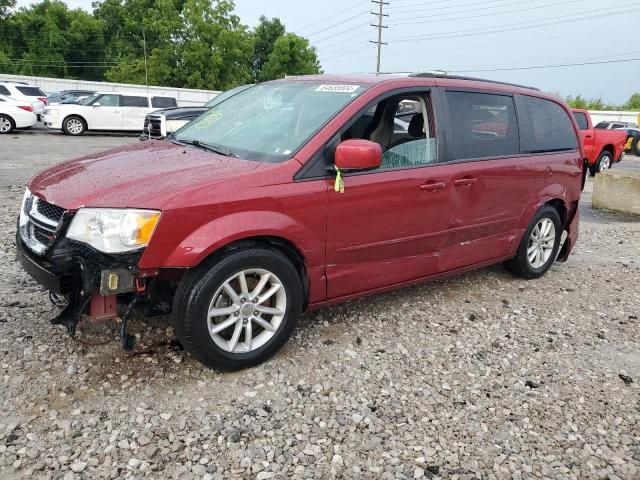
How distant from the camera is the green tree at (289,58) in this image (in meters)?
57.2

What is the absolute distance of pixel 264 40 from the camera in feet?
214

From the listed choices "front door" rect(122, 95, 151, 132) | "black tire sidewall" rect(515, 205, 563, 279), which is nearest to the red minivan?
"black tire sidewall" rect(515, 205, 563, 279)

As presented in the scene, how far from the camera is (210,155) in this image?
343 cm

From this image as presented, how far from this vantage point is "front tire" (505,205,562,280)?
195 inches

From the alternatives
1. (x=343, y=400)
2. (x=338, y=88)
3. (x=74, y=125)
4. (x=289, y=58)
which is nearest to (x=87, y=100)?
(x=74, y=125)

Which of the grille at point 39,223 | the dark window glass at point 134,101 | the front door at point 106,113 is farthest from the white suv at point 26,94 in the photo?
the grille at point 39,223

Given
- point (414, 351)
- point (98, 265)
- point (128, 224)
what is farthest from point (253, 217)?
point (414, 351)

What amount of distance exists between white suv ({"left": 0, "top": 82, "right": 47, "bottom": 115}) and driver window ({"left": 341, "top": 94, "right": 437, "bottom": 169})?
19.2 metres

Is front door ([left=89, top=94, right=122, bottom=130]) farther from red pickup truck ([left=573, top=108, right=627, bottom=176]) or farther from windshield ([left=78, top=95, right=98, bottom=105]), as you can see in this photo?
red pickup truck ([left=573, top=108, right=627, bottom=176])

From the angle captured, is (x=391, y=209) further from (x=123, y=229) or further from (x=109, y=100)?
(x=109, y=100)

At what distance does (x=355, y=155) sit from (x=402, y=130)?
1002 millimetres

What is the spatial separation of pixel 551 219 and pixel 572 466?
306cm

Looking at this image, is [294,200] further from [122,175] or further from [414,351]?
[414,351]

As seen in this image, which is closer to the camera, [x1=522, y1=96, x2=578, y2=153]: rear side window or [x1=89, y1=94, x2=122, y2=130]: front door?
[x1=522, y1=96, x2=578, y2=153]: rear side window
